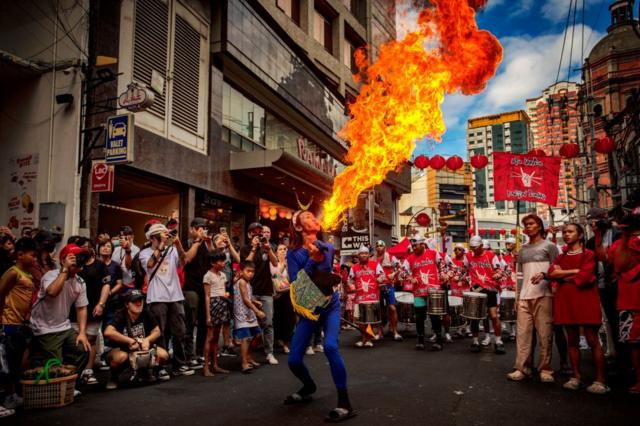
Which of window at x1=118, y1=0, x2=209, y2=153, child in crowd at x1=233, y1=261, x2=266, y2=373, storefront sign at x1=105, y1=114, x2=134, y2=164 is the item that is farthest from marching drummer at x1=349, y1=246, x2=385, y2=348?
window at x1=118, y1=0, x2=209, y2=153

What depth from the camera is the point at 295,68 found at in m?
19.9

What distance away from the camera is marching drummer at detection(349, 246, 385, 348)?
32.7 feet

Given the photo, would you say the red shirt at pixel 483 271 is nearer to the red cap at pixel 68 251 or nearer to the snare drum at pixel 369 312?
the snare drum at pixel 369 312

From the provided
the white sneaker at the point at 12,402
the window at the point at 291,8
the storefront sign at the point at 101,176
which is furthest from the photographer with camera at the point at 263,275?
the window at the point at 291,8

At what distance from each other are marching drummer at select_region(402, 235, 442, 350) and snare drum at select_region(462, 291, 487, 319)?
58 cm

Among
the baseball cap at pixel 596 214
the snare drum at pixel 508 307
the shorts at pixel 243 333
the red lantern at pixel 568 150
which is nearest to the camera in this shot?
the baseball cap at pixel 596 214

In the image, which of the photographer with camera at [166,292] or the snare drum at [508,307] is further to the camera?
the snare drum at [508,307]

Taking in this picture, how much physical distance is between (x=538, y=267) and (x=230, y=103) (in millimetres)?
12421

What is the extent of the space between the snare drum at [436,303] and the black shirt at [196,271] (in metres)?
4.19

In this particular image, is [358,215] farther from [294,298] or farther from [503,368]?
[294,298]

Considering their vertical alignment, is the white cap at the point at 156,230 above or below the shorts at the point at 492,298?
above

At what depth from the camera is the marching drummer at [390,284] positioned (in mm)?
10867

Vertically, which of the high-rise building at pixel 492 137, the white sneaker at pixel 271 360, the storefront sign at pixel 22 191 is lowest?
the white sneaker at pixel 271 360

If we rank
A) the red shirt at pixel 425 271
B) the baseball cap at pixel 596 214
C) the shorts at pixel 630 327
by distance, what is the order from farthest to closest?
the red shirt at pixel 425 271
the baseball cap at pixel 596 214
the shorts at pixel 630 327
